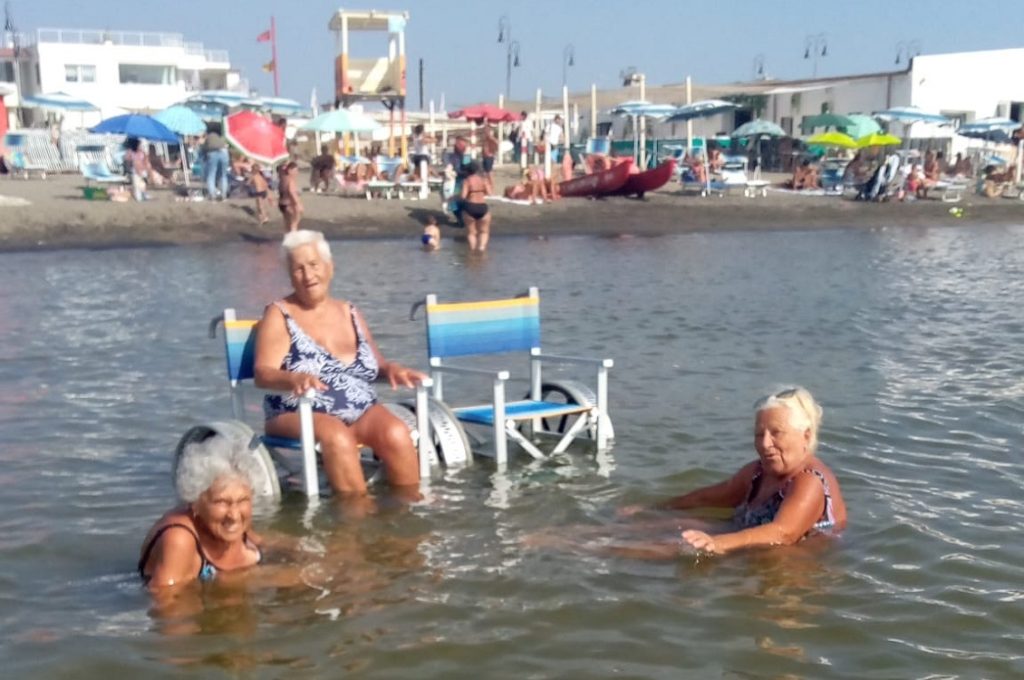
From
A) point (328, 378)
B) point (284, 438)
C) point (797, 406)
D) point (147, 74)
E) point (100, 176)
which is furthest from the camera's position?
point (147, 74)

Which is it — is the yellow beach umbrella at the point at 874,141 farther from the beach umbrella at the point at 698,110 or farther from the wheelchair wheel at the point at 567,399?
the wheelchair wheel at the point at 567,399

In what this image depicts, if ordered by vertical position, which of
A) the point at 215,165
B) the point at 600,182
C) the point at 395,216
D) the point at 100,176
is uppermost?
the point at 215,165

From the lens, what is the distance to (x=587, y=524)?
582cm

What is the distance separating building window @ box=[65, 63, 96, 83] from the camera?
57562 mm

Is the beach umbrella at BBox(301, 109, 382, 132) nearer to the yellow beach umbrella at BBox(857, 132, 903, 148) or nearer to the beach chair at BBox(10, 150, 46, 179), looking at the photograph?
the beach chair at BBox(10, 150, 46, 179)

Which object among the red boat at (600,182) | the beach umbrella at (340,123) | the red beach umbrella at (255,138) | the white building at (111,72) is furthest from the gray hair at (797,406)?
the white building at (111,72)

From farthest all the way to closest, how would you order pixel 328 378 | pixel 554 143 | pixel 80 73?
1. pixel 80 73
2. pixel 554 143
3. pixel 328 378

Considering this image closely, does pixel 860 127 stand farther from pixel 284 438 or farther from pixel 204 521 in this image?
pixel 204 521

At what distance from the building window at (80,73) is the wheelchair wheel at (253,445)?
187ft

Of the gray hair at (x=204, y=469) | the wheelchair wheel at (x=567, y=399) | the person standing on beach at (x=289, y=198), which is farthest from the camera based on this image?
the person standing on beach at (x=289, y=198)

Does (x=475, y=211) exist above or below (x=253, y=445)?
above

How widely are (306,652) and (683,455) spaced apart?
3.36 m

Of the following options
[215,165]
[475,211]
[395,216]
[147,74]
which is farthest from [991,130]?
[147,74]

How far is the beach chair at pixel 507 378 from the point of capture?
6.70 metres
